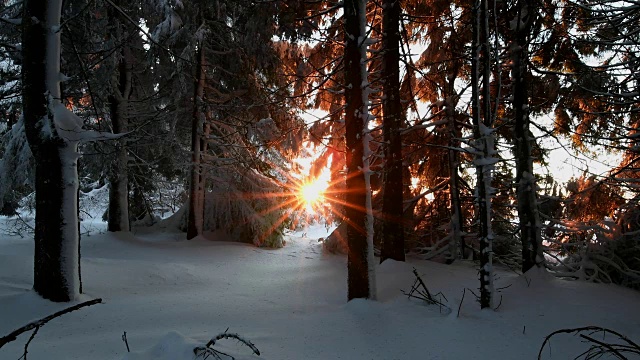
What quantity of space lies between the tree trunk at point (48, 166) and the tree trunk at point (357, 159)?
4454 mm

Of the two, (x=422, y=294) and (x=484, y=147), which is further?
(x=422, y=294)

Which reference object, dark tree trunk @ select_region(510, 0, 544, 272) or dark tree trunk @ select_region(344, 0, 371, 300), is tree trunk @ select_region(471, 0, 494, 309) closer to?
dark tree trunk @ select_region(344, 0, 371, 300)

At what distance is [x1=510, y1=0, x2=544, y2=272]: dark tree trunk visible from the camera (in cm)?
765

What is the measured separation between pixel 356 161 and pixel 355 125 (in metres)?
0.63

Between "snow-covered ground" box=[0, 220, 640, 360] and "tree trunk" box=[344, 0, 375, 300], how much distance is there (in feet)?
1.65

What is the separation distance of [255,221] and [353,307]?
835cm

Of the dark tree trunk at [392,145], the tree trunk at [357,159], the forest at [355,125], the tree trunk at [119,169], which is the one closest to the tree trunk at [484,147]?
the forest at [355,125]

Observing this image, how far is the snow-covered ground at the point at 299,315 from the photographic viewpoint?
174 inches

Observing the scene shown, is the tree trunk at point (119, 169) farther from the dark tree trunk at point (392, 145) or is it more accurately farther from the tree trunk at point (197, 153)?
the dark tree trunk at point (392, 145)

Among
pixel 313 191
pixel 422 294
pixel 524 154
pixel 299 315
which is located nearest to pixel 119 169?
pixel 313 191

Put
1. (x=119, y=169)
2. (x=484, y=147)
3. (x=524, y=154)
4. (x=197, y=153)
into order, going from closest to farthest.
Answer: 1. (x=484, y=147)
2. (x=524, y=154)
3. (x=119, y=169)
4. (x=197, y=153)

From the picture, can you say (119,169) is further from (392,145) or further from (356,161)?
(356,161)

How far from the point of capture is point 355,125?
662 centimetres

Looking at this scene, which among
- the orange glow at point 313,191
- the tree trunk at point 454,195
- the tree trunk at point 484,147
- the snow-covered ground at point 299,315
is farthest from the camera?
the orange glow at point 313,191
